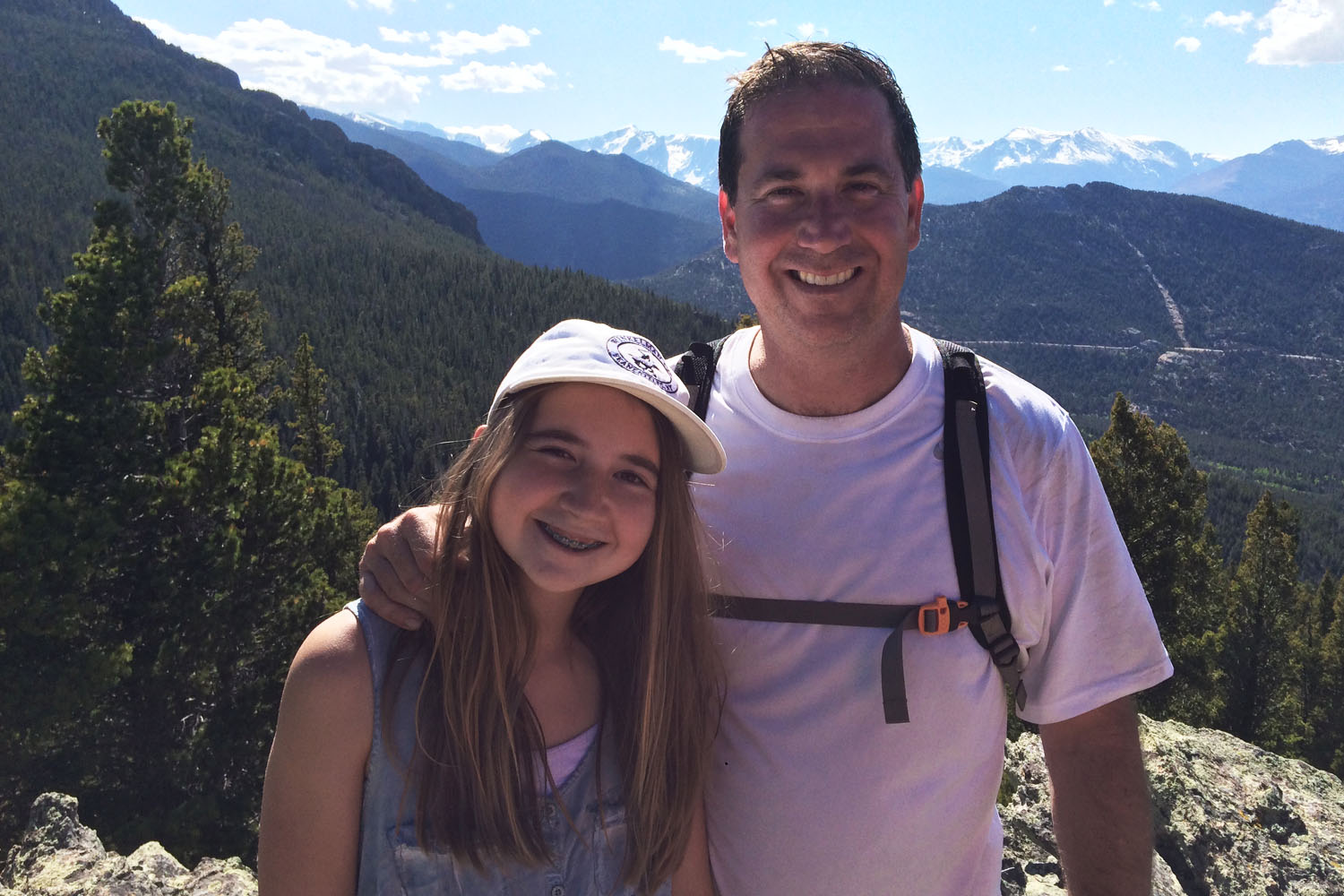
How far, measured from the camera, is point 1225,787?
19.3ft

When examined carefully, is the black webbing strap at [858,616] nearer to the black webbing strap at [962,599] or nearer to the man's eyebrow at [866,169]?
the black webbing strap at [962,599]

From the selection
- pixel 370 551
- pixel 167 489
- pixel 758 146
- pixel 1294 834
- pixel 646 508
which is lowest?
→ pixel 167 489

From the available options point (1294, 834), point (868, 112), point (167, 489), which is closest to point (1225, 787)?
point (1294, 834)

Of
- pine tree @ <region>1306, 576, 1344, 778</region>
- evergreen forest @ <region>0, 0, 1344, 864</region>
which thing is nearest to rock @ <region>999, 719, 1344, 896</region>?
evergreen forest @ <region>0, 0, 1344, 864</region>

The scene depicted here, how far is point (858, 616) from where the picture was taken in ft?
9.06

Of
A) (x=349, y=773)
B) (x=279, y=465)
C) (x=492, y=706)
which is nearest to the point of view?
(x=349, y=773)

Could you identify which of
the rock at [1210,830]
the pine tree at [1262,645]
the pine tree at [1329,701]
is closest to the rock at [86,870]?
the rock at [1210,830]

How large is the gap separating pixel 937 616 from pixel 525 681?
135cm

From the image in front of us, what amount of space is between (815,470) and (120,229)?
65.8 feet

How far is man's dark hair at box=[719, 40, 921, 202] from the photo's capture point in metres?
3.04

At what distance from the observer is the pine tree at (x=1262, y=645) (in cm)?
2402

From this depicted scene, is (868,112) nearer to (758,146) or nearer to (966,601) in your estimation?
(758,146)

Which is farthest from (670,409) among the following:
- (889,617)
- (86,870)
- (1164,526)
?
(1164,526)

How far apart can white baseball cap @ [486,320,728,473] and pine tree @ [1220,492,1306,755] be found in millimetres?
26585
